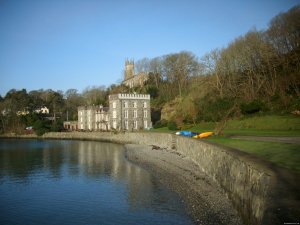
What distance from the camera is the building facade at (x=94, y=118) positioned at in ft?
249

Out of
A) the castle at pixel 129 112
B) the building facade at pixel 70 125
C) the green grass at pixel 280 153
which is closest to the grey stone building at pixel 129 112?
the castle at pixel 129 112

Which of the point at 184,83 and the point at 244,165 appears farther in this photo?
the point at 184,83

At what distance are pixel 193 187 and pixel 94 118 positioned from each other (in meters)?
62.6

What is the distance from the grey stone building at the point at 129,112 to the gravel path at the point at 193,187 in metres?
32.8

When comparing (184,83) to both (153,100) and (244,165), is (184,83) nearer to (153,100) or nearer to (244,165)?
(153,100)

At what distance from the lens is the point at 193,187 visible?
20062mm

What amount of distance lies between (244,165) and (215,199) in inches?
160

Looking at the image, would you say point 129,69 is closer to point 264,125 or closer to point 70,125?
point 70,125

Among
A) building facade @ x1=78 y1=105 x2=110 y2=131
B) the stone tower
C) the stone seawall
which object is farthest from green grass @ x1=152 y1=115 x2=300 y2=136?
the stone tower

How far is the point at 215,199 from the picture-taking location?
1647 cm

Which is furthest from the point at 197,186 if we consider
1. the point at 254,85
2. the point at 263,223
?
the point at 254,85

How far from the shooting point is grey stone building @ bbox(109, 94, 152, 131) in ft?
221

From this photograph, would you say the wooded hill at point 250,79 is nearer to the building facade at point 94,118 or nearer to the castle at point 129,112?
the castle at point 129,112

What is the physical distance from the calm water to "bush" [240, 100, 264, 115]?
18841 millimetres
